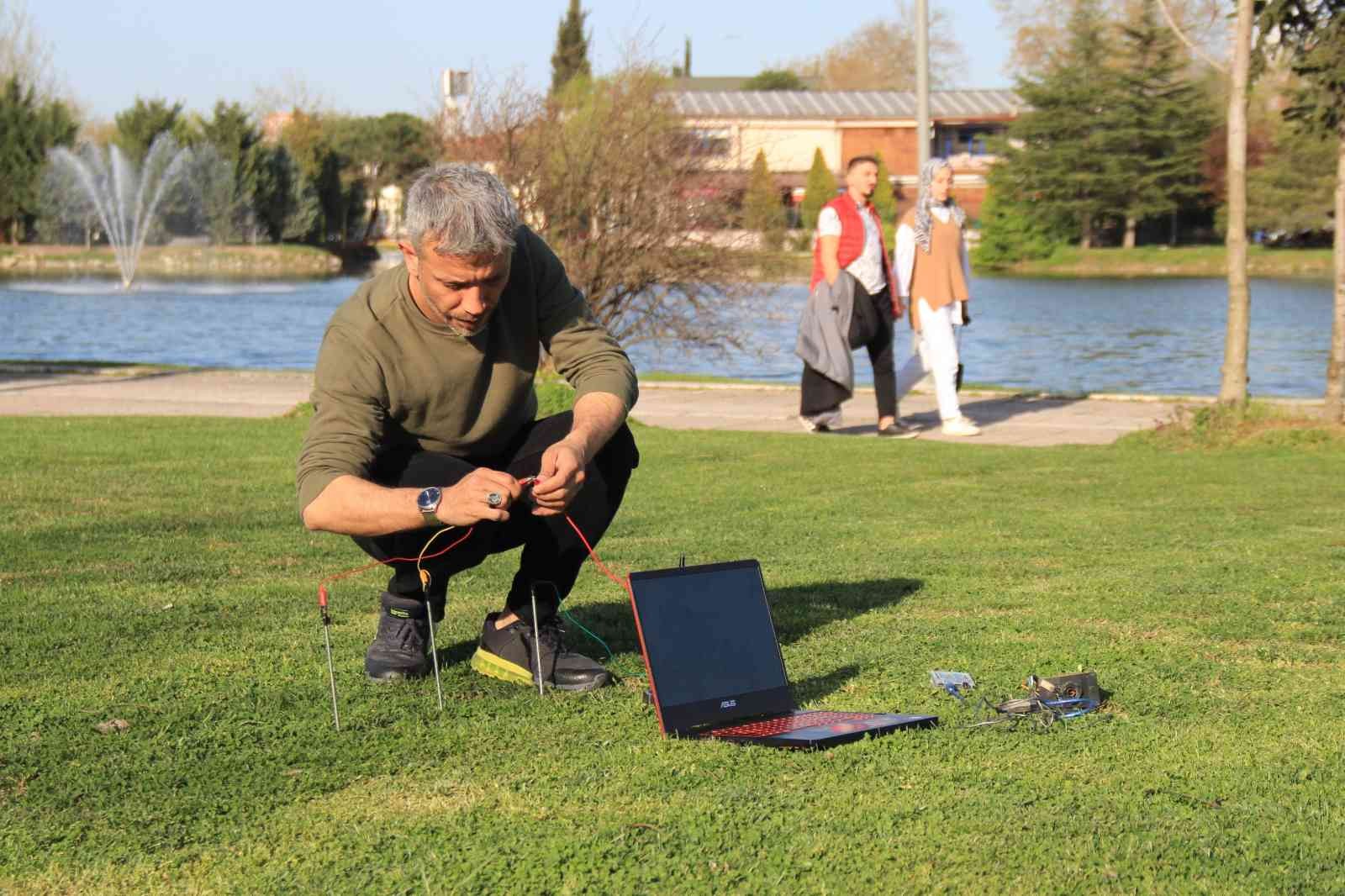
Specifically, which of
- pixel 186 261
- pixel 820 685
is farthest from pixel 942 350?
pixel 186 261

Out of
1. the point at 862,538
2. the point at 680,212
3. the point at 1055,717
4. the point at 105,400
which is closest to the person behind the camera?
the point at 1055,717

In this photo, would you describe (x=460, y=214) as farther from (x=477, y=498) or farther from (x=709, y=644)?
(x=709, y=644)

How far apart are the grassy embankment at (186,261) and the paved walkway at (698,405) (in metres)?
46.1

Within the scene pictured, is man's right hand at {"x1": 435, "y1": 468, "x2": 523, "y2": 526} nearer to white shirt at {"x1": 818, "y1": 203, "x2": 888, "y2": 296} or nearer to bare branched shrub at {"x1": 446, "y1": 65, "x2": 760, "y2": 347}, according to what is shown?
white shirt at {"x1": 818, "y1": 203, "x2": 888, "y2": 296}

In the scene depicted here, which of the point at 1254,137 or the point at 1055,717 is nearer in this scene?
the point at 1055,717

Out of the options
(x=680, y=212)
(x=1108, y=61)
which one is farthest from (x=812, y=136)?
(x=680, y=212)

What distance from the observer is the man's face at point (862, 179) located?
12.0 meters

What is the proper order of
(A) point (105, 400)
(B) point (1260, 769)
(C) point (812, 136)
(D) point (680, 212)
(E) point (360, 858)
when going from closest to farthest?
A: (E) point (360, 858), (B) point (1260, 769), (A) point (105, 400), (D) point (680, 212), (C) point (812, 136)

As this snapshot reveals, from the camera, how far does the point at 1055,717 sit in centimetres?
409

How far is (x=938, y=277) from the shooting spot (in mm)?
→ 12539

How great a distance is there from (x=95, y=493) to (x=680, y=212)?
10.3 meters

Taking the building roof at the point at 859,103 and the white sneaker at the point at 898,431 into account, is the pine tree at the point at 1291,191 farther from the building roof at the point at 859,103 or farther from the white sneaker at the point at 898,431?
the white sneaker at the point at 898,431

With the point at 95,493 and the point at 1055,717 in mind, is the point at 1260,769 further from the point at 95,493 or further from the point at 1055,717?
the point at 95,493

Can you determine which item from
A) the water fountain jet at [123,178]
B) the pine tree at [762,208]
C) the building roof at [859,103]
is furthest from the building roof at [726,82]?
the pine tree at [762,208]
